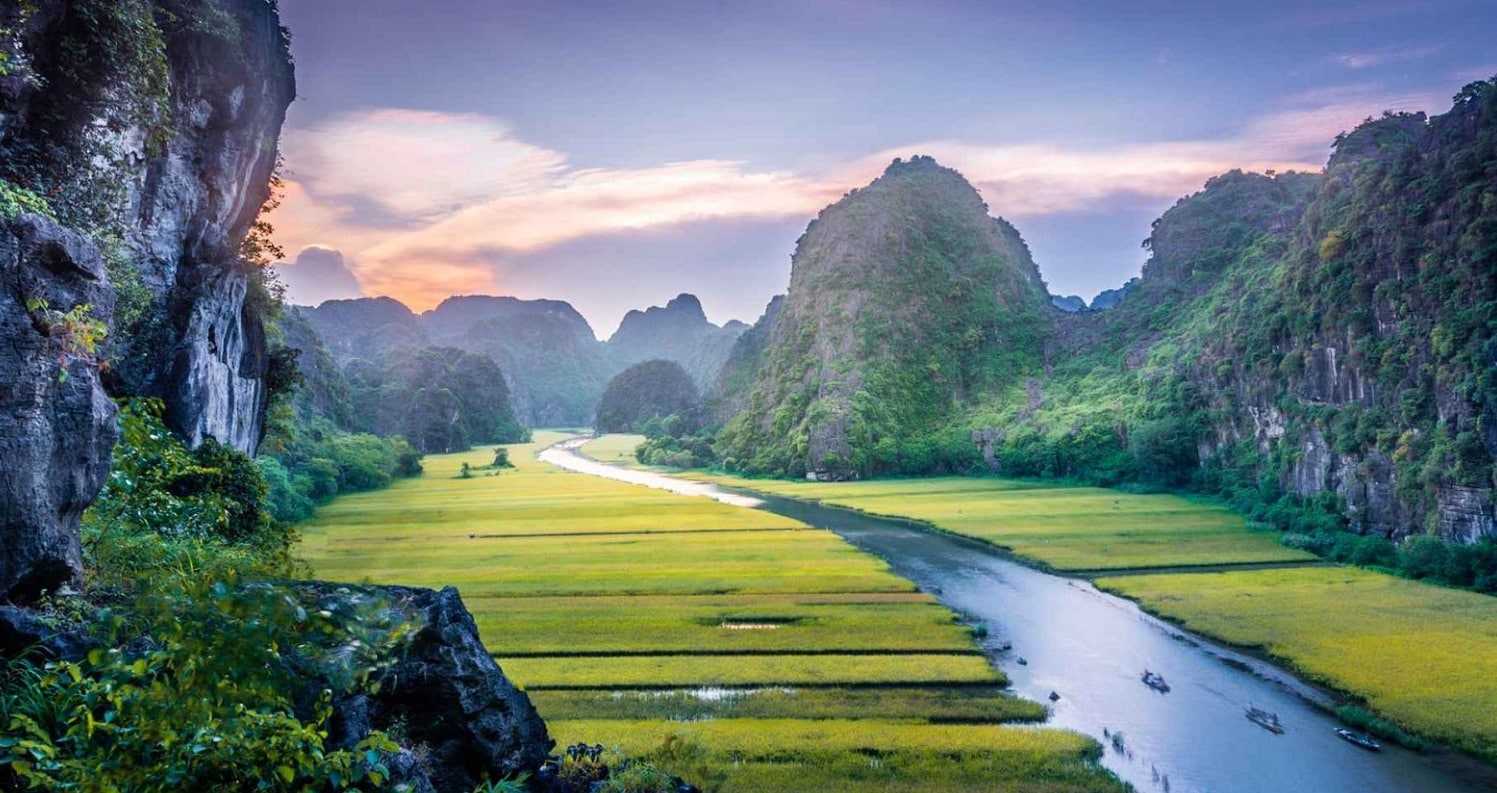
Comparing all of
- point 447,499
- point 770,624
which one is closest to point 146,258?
point 770,624

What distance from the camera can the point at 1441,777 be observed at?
1809 cm

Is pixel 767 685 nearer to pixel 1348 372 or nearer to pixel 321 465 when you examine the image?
pixel 1348 372

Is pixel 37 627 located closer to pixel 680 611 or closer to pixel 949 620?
pixel 680 611

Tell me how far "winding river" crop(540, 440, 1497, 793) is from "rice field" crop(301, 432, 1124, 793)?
60.1 inches

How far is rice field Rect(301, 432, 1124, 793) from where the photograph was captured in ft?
60.5

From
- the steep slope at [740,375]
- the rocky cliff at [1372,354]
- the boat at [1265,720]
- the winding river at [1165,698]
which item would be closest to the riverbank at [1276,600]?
the winding river at [1165,698]

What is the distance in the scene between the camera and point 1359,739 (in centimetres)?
1994

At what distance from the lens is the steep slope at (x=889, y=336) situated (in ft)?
317

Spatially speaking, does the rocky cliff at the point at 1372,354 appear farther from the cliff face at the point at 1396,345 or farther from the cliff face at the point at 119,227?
the cliff face at the point at 119,227

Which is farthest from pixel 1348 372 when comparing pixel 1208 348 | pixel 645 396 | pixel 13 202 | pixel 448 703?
pixel 645 396

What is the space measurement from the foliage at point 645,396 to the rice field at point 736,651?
129 m

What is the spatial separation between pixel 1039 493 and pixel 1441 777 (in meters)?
53.1

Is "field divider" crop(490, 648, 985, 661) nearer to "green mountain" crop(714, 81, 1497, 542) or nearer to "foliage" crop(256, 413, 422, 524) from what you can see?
"foliage" crop(256, 413, 422, 524)

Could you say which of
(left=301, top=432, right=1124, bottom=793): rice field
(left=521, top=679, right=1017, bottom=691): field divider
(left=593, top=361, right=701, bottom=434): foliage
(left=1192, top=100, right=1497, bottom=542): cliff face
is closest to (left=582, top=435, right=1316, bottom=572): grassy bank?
(left=1192, top=100, right=1497, bottom=542): cliff face
